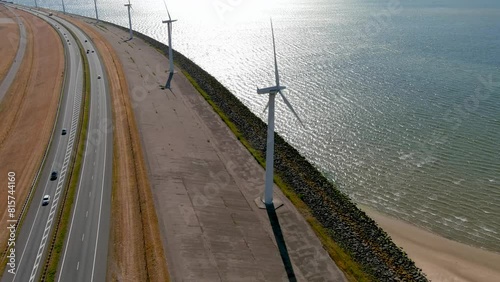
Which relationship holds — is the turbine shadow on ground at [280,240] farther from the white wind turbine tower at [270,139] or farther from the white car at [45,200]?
the white car at [45,200]

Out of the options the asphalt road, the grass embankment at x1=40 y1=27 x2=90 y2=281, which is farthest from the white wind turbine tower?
the asphalt road

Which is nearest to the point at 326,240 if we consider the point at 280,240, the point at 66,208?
the point at 280,240

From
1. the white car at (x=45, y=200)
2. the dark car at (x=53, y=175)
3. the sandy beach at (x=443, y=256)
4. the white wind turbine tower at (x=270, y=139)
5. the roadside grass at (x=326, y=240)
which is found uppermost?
the white wind turbine tower at (x=270, y=139)

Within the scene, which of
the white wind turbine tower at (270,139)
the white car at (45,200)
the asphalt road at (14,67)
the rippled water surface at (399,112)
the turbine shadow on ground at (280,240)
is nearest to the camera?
A: the turbine shadow on ground at (280,240)

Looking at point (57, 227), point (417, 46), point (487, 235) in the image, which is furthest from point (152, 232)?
point (417, 46)

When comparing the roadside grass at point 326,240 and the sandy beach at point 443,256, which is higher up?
the roadside grass at point 326,240

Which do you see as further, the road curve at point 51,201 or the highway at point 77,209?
the road curve at point 51,201

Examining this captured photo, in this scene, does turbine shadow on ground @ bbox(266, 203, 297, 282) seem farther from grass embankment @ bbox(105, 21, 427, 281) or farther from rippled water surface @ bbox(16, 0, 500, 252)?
rippled water surface @ bbox(16, 0, 500, 252)

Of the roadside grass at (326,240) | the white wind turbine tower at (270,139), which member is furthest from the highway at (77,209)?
the roadside grass at (326,240)
